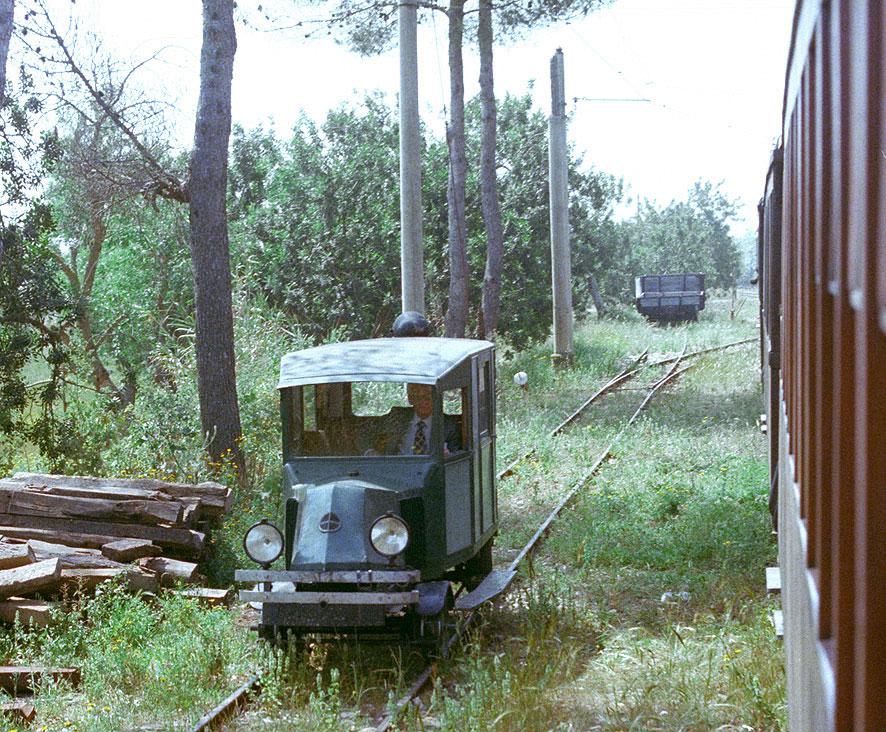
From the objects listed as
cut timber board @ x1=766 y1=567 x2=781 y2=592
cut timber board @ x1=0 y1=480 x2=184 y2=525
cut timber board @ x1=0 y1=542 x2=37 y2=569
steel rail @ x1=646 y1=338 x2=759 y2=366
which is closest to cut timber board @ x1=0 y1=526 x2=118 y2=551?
cut timber board @ x1=0 y1=480 x2=184 y2=525

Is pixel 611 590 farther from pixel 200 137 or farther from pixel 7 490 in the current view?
pixel 200 137

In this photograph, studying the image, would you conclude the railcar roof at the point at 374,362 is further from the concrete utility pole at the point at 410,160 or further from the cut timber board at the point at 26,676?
the concrete utility pole at the point at 410,160

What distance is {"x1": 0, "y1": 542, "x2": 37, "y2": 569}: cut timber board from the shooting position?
923 centimetres

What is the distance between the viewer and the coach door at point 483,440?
31.0 feet

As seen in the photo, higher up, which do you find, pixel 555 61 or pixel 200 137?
pixel 555 61

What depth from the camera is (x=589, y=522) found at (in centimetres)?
1289

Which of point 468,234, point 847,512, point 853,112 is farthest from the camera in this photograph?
point 468,234

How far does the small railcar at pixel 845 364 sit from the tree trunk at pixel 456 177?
866 inches

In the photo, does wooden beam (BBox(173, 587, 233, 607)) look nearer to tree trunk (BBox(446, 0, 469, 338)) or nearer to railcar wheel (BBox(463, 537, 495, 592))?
railcar wheel (BBox(463, 537, 495, 592))

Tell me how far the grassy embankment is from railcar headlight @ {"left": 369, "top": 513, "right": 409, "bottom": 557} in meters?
0.83

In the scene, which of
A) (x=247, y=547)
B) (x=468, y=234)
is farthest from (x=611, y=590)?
(x=468, y=234)

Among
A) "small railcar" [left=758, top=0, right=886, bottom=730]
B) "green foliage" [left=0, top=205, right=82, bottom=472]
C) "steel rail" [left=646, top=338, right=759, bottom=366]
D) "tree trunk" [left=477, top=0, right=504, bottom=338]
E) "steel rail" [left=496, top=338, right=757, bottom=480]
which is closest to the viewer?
"small railcar" [left=758, top=0, right=886, bottom=730]

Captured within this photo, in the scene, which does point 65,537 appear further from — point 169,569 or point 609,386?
point 609,386

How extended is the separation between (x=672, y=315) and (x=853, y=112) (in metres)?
49.3
